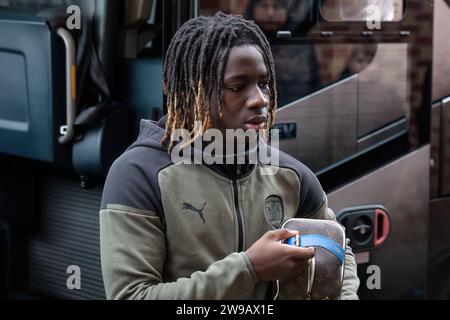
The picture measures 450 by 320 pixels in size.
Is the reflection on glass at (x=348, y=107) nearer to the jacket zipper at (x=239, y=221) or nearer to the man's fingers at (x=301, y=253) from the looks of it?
the jacket zipper at (x=239, y=221)

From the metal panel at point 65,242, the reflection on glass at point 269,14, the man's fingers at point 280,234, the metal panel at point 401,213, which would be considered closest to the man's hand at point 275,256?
the man's fingers at point 280,234

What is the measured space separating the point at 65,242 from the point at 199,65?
1.93 meters

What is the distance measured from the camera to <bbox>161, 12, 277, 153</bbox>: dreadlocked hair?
Answer: 6.10 ft

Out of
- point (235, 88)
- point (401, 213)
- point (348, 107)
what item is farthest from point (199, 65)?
point (401, 213)

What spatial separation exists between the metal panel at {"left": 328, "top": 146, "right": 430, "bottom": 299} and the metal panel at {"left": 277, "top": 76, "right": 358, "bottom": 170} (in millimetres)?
152

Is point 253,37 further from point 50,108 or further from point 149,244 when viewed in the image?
point 50,108

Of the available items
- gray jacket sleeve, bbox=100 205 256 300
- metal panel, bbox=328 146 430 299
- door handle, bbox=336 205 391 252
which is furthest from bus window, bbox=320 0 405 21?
gray jacket sleeve, bbox=100 205 256 300

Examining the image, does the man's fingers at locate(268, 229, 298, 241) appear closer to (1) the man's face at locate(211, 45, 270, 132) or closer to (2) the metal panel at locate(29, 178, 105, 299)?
(1) the man's face at locate(211, 45, 270, 132)

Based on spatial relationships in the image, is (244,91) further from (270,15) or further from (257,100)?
(270,15)

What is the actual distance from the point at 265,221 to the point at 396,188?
5.19 ft

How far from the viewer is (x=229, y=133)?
187 centimetres

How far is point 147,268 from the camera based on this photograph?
1781mm

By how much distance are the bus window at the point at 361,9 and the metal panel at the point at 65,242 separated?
3.59ft
